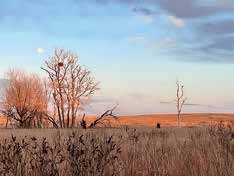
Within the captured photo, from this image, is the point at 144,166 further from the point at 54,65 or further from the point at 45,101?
the point at 45,101

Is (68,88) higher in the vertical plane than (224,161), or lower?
higher

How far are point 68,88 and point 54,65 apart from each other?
131 inches

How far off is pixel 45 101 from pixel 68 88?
7.62 meters

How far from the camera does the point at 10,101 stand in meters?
48.8

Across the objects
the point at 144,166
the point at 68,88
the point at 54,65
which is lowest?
the point at 144,166

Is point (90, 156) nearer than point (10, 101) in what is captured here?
Yes

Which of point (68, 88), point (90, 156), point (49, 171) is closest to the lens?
point (49, 171)

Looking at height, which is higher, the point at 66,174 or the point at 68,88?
the point at 68,88

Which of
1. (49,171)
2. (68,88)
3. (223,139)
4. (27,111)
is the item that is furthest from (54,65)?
(49,171)

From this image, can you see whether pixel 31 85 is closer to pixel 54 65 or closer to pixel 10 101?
pixel 10 101

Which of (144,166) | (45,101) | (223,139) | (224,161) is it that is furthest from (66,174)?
(45,101)

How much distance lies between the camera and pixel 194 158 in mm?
6871

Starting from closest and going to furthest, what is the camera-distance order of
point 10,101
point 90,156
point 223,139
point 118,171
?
point 90,156, point 118,171, point 223,139, point 10,101

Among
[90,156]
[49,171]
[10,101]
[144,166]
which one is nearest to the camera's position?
[49,171]
